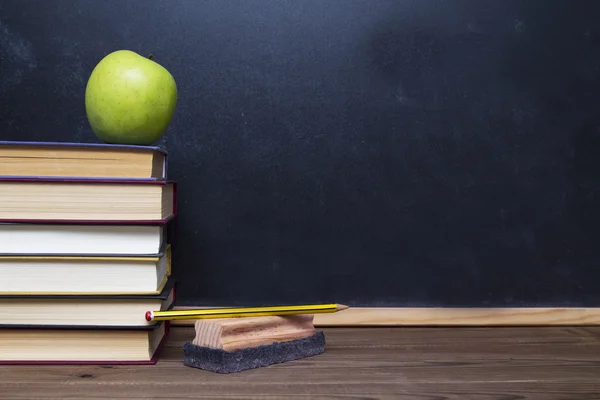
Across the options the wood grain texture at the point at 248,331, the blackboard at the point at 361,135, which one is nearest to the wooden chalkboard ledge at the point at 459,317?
the blackboard at the point at 361,135

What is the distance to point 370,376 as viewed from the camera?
1091 mm

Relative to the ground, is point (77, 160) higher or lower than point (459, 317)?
higher

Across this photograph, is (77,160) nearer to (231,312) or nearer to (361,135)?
(231,312)

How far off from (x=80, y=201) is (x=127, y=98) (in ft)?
0.56

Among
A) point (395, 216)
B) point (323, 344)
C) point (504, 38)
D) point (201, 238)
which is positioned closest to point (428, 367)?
point (323, 344)

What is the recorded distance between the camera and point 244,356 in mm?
1117

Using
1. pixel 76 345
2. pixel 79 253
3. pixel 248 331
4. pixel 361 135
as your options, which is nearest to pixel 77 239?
pixel 79 253

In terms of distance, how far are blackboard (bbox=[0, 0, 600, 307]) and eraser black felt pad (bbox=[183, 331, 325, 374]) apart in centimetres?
31

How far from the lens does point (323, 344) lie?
1.24 m

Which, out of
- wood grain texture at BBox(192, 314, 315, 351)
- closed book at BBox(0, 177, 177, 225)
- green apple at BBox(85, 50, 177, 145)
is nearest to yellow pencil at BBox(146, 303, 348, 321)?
wood grain texture at BBox(192, 314, 315, 351)

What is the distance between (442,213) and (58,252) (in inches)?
29.6

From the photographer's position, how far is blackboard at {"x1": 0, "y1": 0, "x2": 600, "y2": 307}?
4.79ft

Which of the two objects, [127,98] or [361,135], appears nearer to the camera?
[127,98]

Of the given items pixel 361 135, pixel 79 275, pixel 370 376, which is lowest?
pixel 370 376
